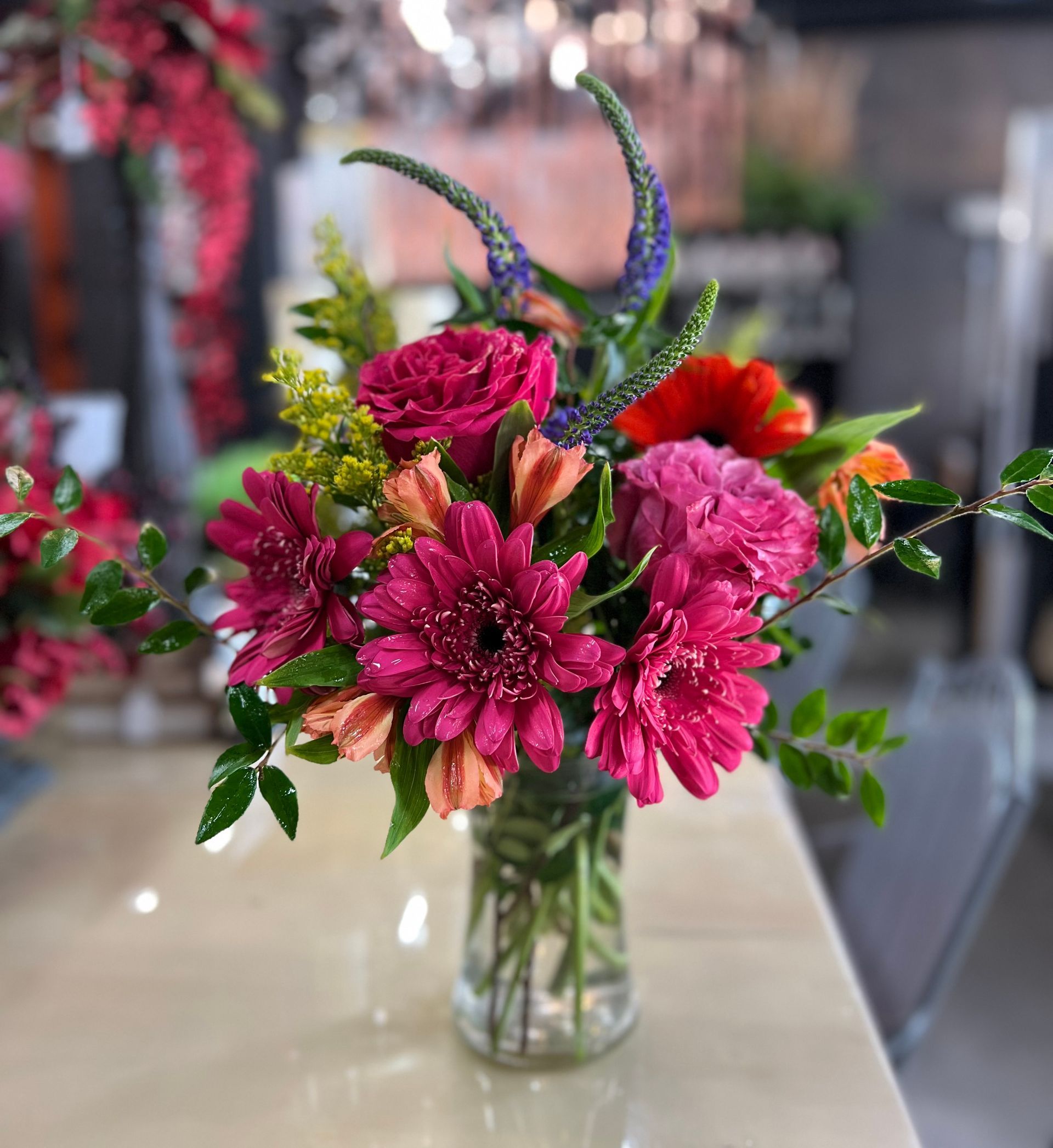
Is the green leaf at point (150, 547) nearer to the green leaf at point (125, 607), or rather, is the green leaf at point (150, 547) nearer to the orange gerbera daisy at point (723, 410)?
the green leaf at point (125, 607)

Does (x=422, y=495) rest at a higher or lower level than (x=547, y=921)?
higher

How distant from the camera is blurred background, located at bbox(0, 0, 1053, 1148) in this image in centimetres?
139

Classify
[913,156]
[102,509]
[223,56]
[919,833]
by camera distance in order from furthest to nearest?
[913,156], [223,56], [919,833], [102,509]

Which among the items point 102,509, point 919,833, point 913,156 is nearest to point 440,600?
point 102,509

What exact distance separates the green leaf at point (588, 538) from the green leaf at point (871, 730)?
271mm

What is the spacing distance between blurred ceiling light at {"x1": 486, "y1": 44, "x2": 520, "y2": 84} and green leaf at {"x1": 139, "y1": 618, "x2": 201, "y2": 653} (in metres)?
2.96

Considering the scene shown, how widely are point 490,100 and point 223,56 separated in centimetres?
285

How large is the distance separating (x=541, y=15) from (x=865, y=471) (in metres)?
3.01

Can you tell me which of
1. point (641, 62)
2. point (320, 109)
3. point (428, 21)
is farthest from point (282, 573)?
point (641, 62)

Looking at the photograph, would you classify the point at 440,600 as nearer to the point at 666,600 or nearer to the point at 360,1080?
the point at 666,600

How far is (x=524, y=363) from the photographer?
22.6 inches

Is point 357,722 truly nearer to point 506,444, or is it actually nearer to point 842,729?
point 506,444

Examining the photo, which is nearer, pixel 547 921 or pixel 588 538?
pixel 588 538

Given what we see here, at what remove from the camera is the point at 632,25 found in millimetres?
3186
